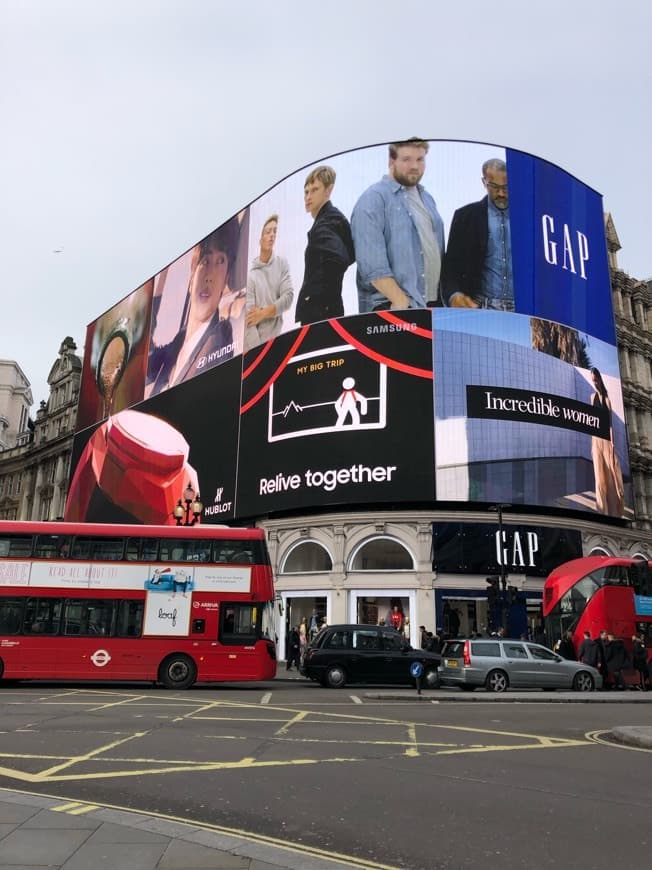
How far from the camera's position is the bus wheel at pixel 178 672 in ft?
71.1

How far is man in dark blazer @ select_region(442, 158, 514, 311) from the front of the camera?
4031 centimetres

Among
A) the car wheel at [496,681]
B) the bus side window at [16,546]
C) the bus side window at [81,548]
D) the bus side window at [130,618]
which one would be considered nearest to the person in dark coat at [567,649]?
the car wheel at [496,681]

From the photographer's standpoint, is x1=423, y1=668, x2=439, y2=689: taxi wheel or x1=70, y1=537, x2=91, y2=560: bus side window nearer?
x1=70, y1=537, x2=91, y2=560: bus side window

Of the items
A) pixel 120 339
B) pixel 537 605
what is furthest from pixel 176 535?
pixel 120 339

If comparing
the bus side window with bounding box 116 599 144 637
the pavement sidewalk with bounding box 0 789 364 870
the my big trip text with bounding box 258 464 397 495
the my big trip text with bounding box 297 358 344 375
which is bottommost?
the pavement sidewalk with bounding box 0 789 364 870

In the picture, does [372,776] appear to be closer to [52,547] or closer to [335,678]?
[335,678]

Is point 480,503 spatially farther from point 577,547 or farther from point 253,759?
point 253,759

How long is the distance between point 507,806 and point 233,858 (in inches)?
116

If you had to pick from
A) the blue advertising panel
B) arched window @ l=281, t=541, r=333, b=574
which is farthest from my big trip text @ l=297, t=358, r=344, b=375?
the blue advertising panel

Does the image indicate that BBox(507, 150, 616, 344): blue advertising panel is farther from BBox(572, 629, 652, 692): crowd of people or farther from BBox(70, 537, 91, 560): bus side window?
BBox(70, 537, 91, 560): bus side window

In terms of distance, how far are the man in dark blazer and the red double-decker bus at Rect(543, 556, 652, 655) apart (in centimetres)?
1746

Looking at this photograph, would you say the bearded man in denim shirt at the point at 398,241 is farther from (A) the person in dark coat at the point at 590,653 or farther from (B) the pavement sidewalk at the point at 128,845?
(B) the pavement sidewalk at the point at 128,845

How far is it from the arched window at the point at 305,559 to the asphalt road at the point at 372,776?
83.4ft

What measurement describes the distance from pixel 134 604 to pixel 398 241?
26.6 metres
